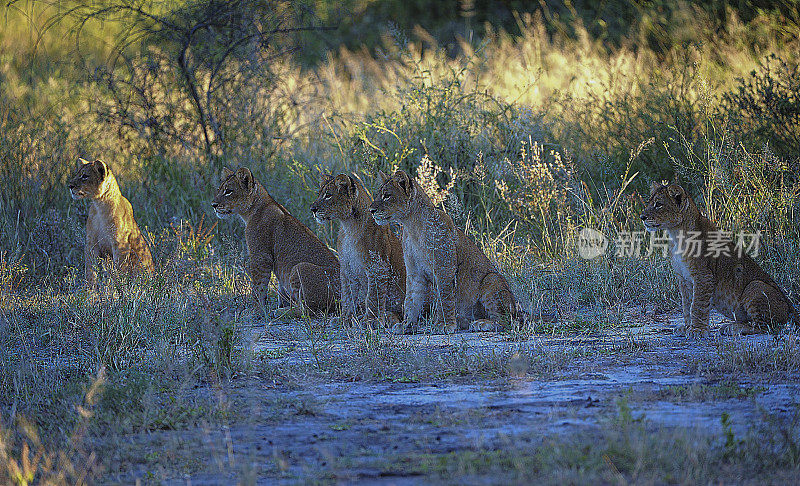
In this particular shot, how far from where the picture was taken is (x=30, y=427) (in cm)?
434

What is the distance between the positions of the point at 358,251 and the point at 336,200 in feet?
1.40

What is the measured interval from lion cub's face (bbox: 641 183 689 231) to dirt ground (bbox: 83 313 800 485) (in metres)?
1.15

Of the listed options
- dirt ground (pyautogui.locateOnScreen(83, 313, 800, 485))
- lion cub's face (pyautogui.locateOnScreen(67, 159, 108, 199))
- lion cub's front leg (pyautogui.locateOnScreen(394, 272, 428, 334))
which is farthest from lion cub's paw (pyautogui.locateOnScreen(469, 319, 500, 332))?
lion cub's face (pyautogui.locateOnScreen(67, 159, 108, 199))

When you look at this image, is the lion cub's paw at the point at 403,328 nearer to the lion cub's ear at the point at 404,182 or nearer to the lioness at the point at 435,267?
the lioness at the point at 435,267

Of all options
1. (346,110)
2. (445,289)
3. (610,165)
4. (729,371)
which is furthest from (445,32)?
(729,371)

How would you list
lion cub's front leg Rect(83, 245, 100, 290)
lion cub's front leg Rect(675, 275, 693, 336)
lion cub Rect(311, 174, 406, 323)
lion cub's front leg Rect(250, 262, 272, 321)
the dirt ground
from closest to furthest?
1. the dirt ground
2. lion cub's front leg Rect(675, 275, 693, 336)
3. lion cub Rect(311, 174, 406, 323)
4. lion cub's front leg Rect(250, 262, 272, 321)
5. lion cub's front leg Rect(83, 245, 100, 290)

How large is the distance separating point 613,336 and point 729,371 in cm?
147

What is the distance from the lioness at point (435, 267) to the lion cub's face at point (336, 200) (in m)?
0.31

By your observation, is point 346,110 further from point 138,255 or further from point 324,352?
point 324,352

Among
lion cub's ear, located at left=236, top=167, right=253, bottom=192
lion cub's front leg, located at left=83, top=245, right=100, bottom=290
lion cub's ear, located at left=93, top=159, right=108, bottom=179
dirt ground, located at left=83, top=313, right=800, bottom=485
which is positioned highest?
lion cub's ear, located at left=93, top=159, right=108, bottom=179

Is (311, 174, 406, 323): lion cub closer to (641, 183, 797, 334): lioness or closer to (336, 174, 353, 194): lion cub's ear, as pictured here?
(336, 174, 353, 194): lion cub's ear

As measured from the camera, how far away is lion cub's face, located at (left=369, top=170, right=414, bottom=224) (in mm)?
7227

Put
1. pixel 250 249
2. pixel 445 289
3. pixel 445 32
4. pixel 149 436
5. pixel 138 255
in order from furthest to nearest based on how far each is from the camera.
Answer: pixel 445 32, pixel 138 255, pixel 250 249, pixel 445 289, pixel 149 436

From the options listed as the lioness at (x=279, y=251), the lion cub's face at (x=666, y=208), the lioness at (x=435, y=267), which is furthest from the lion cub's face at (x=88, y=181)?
the lion cub's face at (x=666, y=208)
